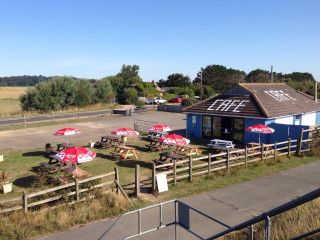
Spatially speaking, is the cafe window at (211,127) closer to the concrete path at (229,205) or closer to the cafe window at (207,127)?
the cafe window at (207,127)

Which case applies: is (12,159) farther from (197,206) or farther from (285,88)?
(285,88)

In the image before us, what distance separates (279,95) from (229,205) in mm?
16104

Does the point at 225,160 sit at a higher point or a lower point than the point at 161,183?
higher

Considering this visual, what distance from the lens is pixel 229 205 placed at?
1048 cm

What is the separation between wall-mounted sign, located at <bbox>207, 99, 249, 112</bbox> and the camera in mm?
21734

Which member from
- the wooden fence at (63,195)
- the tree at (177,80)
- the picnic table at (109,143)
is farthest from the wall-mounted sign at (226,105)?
the tree at (177,80)

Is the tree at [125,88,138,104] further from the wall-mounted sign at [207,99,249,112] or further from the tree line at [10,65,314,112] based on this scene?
the wall-mounted sign at [207,99,249,112]

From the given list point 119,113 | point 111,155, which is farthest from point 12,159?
point 119,113

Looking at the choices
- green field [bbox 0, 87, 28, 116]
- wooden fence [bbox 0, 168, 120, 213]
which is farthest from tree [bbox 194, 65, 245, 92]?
wooden fence [bbox 0, 168, 120, 213]

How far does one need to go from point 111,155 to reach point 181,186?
7156 mm

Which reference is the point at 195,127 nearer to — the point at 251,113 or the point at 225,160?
the point at 251,113

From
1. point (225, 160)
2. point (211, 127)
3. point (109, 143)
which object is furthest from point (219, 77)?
point (225, 160)

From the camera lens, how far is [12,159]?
1775 centimetres

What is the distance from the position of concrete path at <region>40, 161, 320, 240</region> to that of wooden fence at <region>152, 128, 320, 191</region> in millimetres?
1623
